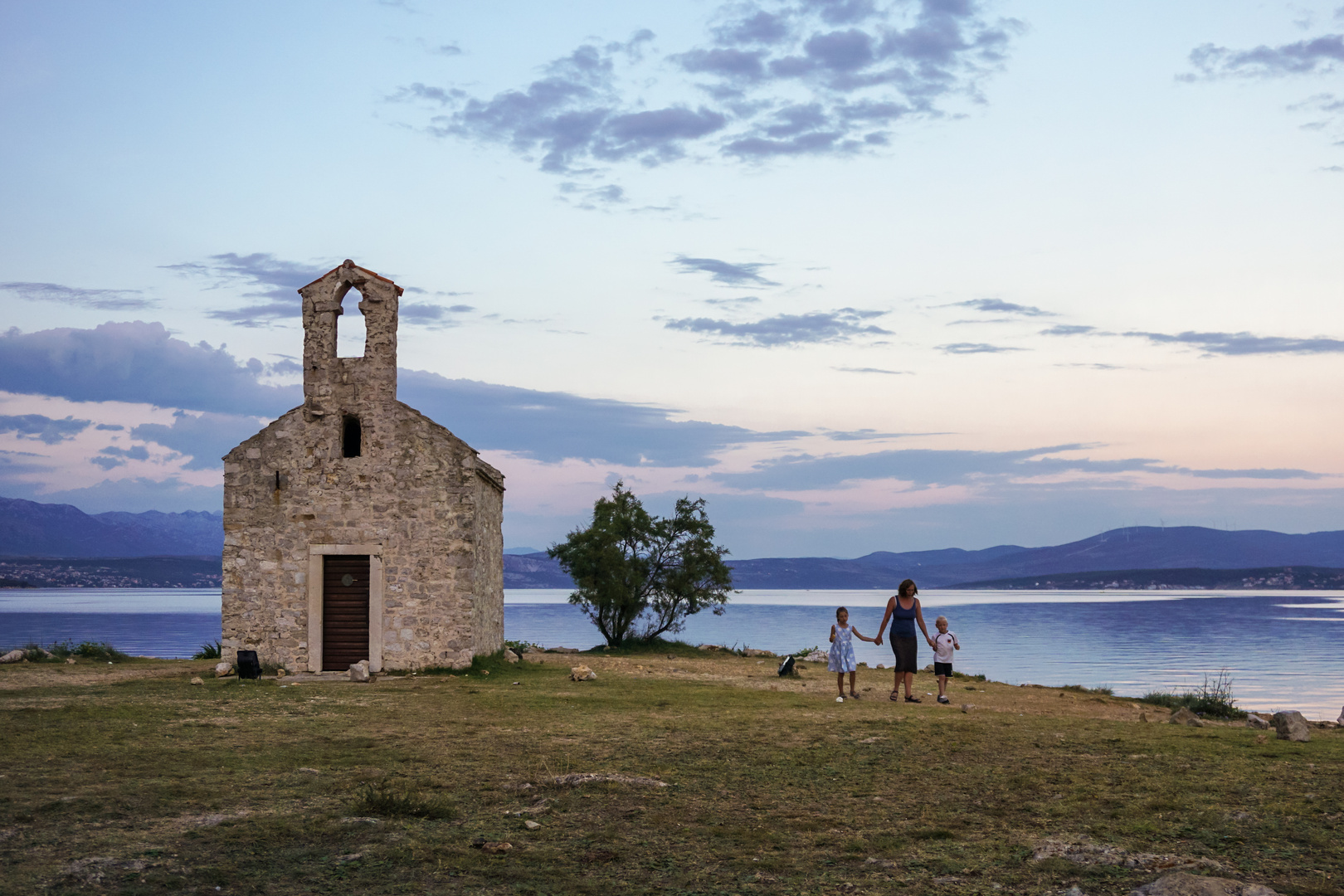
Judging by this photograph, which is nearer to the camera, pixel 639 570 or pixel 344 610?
pixel 344 610

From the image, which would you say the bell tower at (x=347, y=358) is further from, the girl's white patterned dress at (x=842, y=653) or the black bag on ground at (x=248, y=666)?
the girl's white patterned dress at (x=842, y=653)

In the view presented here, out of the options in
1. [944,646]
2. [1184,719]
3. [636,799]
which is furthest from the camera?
[944,646]

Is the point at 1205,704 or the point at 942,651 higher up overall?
the point at 942,651

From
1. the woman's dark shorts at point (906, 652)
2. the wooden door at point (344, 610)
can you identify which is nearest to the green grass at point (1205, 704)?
the woman's dark shorts at point (906, 652)

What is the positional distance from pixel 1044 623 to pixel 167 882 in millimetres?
76374

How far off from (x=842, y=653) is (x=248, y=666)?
1263cm

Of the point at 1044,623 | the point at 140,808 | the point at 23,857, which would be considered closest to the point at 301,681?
the point at 140,808

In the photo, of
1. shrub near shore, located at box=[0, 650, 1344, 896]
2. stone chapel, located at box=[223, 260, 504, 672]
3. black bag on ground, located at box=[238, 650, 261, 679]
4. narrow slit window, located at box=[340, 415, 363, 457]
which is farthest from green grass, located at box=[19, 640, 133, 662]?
narrow slit window, located at box=[340, 415, 363, 457]

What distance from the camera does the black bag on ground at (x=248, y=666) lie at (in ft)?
68.1

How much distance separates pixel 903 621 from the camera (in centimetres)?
1812

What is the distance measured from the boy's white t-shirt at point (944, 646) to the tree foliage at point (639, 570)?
55.3 feet

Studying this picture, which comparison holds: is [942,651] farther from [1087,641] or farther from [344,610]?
[1087,641]

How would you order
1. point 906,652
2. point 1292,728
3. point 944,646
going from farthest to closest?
1. point 944,646
2. point 906,652
3. point 1292,728

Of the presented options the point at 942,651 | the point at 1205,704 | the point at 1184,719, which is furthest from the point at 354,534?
the point at 1205,704
